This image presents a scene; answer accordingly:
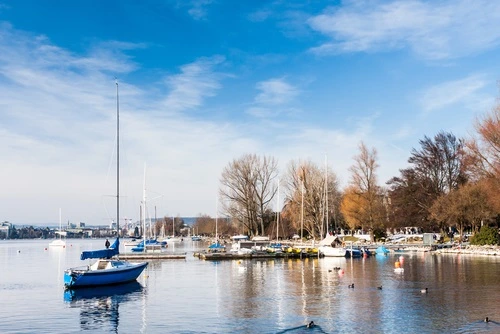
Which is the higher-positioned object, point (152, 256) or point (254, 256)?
point (152, 256)

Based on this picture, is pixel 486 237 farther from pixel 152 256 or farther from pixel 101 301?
pixel 101 301

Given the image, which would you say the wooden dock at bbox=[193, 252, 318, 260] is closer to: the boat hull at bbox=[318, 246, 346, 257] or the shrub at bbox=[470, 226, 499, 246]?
the boat hull at bbox=[318, 246, 346, 257]

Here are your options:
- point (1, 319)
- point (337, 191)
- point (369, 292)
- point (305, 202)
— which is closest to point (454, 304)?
point (369, 292)

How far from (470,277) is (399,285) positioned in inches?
299

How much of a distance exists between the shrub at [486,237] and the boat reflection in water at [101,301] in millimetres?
50253

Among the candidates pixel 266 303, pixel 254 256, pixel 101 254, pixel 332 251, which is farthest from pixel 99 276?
pixel 332 251

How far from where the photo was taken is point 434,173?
3730 inches

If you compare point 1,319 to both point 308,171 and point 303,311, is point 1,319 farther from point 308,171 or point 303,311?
point 308,171

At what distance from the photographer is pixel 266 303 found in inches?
1237

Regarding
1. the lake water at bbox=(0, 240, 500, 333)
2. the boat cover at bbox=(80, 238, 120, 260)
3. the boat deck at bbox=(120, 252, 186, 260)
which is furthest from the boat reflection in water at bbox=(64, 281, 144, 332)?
the boat deck at bbox=(120, 252, 186, 260)

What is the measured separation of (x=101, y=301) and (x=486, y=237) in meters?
57.0

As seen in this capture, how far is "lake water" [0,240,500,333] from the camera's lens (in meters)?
25.1

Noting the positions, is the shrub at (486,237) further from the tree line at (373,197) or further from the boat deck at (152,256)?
the boat deck at (152,256)

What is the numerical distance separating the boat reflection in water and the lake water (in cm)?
6
